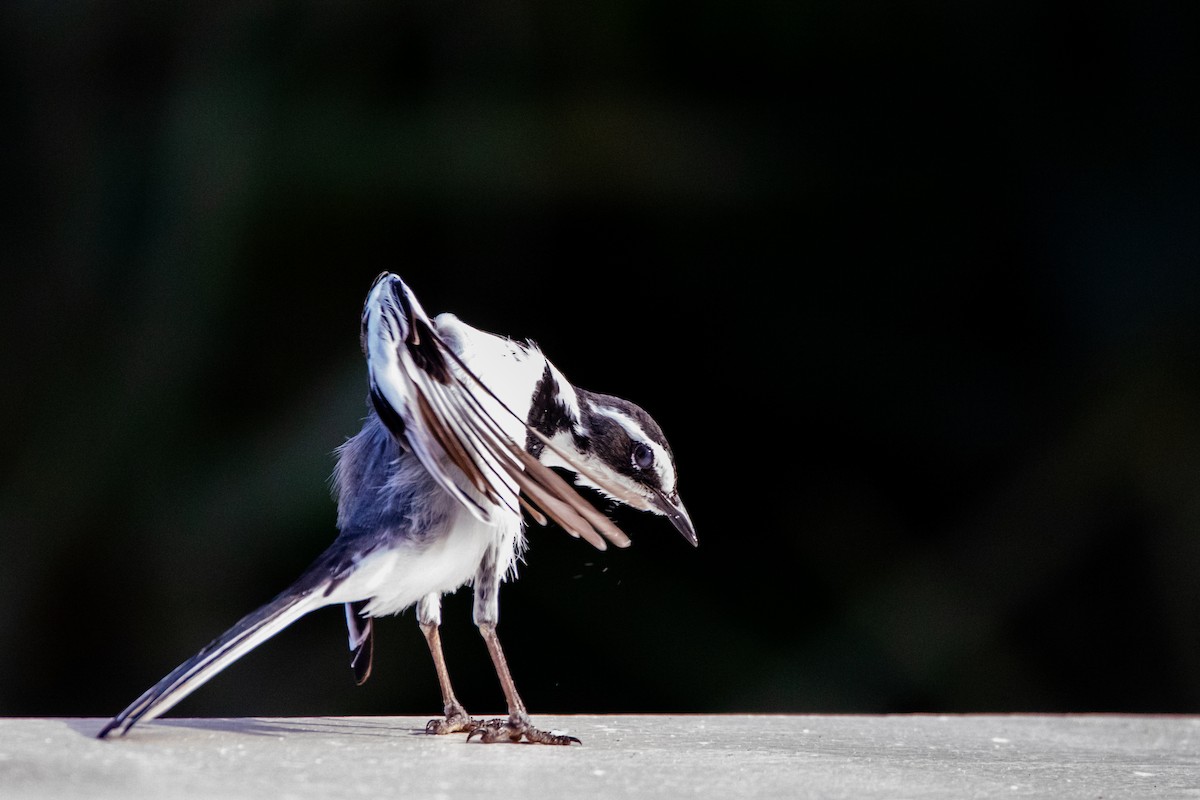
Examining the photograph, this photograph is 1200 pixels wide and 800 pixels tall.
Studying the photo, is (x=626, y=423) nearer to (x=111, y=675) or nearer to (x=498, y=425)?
(x=498, y=425)

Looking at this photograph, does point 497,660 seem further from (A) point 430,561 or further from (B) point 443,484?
(B) point 443,484

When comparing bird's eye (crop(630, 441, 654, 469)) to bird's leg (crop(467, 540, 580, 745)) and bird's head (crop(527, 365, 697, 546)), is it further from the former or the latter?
bird's leg (crop(467, 540, 580, 745))

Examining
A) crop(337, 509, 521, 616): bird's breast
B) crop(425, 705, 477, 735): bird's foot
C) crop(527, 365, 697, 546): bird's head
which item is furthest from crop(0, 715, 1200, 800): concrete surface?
crop(527, 365, 697, 546): bird's head

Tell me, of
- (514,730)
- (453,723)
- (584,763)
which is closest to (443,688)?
(453,723)

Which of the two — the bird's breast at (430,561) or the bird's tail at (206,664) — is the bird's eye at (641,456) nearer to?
the bird's breast at (430,561)

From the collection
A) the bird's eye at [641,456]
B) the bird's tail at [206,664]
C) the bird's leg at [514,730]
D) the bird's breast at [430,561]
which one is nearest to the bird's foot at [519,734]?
the bird's leg at [514,730]
